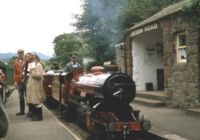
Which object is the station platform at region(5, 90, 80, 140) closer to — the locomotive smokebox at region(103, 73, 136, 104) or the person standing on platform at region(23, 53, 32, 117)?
the person standing on platform at region(23, 53, 32, 117)

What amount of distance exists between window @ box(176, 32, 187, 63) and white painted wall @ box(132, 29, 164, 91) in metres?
5.71

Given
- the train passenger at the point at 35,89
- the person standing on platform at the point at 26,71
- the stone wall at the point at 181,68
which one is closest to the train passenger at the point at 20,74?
the person standing on platform at the point at 26,71

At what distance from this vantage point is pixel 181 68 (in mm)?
16078

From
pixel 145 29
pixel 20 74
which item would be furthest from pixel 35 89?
pixel 145 29

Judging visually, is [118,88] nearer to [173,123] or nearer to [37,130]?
[37,130]

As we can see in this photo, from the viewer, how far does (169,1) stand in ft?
99.4

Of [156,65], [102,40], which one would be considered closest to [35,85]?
[156,65]

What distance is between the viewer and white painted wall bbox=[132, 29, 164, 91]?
2247 cm

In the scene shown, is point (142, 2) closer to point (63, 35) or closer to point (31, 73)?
point (31, 73)

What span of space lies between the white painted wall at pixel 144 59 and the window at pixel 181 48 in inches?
225

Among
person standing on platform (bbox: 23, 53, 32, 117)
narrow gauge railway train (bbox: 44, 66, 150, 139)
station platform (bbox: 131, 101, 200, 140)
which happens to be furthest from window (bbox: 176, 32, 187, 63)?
narrow gauge railway train (bbox: 44, 66, 150, 139)

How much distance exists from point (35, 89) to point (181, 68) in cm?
497

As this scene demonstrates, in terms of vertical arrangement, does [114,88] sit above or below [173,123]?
above

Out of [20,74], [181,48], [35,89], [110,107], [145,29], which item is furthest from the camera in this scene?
[145,29]
